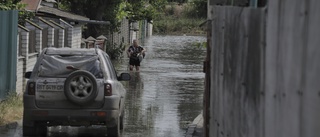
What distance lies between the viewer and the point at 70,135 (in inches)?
516

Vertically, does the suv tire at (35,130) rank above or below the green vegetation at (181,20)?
below

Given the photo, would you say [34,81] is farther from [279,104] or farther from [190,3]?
[190,3]

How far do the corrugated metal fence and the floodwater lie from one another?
2742 mm

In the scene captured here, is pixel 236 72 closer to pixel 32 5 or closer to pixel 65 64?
pixel 65 64

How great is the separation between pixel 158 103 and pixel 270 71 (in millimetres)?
13953

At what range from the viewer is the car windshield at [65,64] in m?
12.2

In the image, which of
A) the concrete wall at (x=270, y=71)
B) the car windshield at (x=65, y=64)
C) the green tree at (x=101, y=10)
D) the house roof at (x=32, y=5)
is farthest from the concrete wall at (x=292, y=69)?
the green tree at (x=101, y=10)

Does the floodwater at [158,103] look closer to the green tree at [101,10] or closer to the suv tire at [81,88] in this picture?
the suv tire at [81,88]

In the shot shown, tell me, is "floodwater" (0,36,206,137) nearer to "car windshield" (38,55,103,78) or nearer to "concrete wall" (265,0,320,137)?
"car windshield" (38,55,103,78)

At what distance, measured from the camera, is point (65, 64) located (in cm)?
1246

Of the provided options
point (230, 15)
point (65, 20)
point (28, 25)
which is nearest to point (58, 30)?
point (65, 20)

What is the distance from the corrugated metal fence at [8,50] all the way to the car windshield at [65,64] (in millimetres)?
3782

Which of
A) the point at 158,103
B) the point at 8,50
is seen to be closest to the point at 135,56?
the point at 158,103

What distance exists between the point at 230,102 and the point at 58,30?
19.1m
